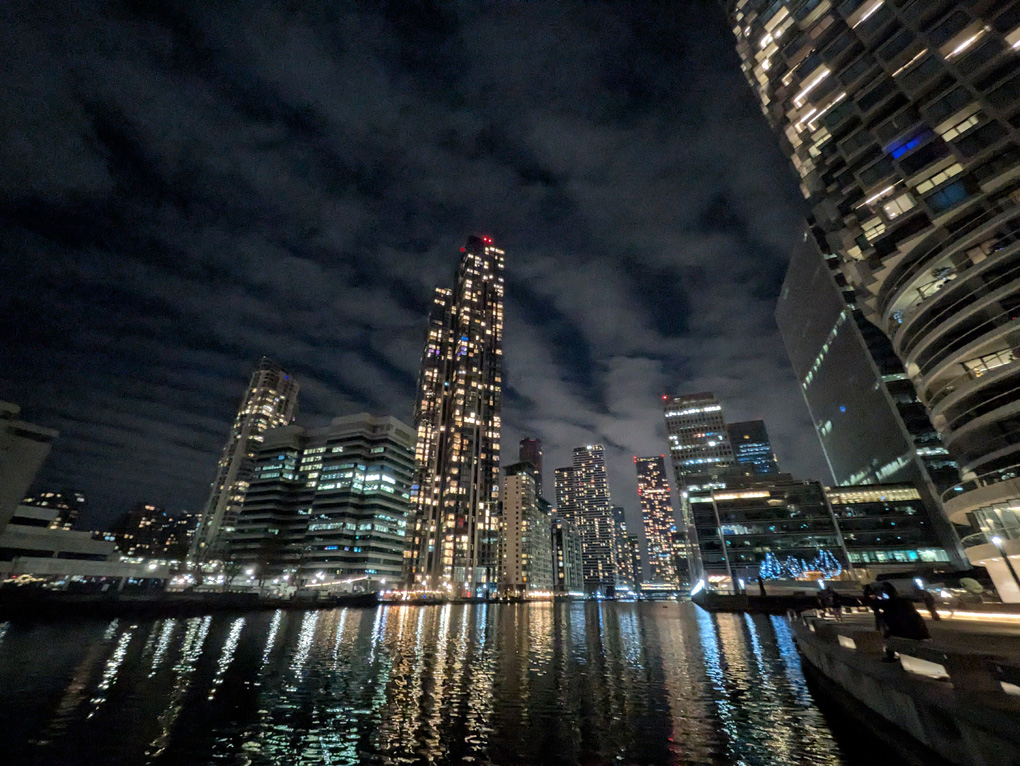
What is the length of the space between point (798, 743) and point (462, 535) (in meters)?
169

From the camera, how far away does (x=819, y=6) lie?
67.3 metres

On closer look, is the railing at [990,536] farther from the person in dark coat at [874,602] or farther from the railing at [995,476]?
the person in dark coat at [874,602]

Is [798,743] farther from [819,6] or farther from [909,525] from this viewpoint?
[909,525]

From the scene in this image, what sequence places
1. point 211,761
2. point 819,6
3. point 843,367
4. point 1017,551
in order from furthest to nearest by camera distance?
point 843,367, point 819,6, point 1017,551, point 211,761

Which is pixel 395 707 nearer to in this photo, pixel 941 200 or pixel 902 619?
pixel 902 619

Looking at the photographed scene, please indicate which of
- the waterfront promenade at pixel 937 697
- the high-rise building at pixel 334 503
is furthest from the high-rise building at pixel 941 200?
the high-rise building at pixel 334 503

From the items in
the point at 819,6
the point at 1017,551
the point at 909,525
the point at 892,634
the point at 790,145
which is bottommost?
the point at 892,634

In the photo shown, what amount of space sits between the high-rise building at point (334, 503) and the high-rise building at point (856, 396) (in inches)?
5503

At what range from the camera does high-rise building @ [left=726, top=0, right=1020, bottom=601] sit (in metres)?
47.4

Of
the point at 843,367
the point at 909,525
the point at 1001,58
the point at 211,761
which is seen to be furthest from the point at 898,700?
the point at 843,367

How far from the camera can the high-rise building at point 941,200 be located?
47.4 metres

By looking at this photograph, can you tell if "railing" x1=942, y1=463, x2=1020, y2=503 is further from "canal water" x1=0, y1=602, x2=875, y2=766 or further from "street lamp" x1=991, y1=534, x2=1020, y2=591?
"canal water" x1=0, y1=602, x2=875, y2=766

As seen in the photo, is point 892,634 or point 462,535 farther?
point 462,535

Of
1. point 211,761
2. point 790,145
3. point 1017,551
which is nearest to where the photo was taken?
point 211,761
